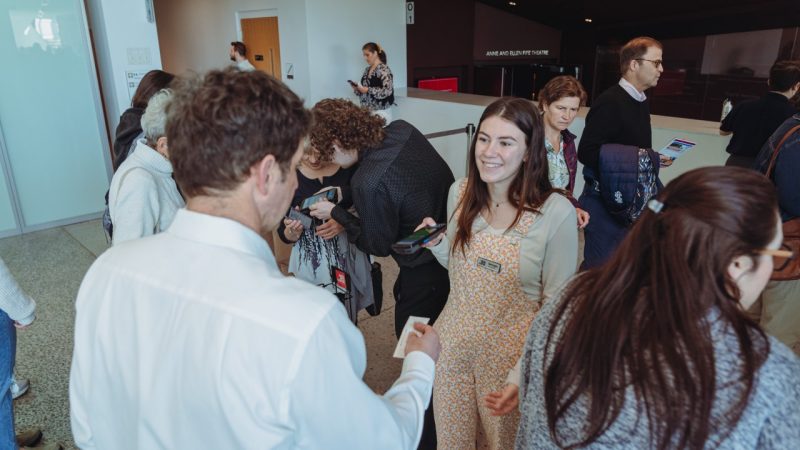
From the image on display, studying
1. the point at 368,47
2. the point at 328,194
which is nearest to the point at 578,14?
the point at 368,47

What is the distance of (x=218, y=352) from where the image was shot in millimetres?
754

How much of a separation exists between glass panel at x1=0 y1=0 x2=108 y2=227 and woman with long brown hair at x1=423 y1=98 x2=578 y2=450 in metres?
4.50

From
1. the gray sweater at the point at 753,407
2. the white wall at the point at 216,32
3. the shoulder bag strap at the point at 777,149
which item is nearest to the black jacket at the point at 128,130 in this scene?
the gray sweater at the point at 753,407

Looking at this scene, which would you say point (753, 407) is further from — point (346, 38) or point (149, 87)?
point (346, 38)

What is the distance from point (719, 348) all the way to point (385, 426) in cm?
54

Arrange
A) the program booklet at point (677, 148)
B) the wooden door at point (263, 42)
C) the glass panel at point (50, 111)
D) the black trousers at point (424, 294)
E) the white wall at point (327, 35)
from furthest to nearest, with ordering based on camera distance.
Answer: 1. the wooden door at point (263, 42)
2. the white wall at point (327, 35)
3. the glass panel at point (50, 111)
4. the program booklet at point (677, 148)
5. the black trousers at point (424, 294)

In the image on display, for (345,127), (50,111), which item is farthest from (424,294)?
(50,111)

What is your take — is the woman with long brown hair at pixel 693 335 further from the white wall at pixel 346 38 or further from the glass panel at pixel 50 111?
the white wall at pixel 346 38

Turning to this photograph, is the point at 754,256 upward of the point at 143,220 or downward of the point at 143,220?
upward

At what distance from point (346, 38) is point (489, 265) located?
247 inches

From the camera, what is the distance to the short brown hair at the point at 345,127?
1871 mm

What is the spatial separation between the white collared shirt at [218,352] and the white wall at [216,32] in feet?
17.9

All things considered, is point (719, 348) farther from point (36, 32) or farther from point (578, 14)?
point (578, 14)

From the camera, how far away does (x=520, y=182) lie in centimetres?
160
